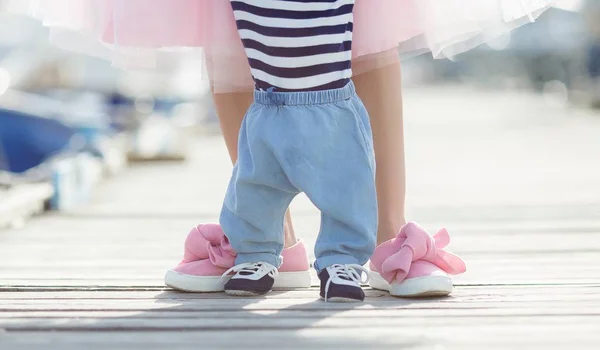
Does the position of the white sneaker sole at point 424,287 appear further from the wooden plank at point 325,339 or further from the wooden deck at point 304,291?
the wooden plank at point 325,339

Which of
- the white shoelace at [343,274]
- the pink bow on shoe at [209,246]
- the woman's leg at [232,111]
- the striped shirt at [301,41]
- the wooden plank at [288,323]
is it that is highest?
the striped shirt at [301,41]

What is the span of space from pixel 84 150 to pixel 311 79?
325 centimetres

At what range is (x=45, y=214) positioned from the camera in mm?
3143

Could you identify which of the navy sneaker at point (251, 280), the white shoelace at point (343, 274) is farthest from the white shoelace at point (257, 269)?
the white shoelace at point (343, 274)

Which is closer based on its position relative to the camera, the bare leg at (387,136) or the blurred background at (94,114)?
the bare leg at (387,136)

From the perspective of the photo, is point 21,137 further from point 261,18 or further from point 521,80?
point 521,80

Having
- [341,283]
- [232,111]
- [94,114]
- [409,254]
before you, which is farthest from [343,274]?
[94,114]

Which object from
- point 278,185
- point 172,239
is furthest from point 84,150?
point 278,185

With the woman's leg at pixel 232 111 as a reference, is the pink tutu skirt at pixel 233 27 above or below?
above

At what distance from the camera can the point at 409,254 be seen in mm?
1563

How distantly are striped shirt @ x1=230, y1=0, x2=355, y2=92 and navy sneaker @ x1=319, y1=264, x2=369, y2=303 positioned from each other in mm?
282

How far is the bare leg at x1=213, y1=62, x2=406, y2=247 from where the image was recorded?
64.2 inches

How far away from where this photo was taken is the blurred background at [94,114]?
135 inches

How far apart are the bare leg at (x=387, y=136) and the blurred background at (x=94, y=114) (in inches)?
12.3
